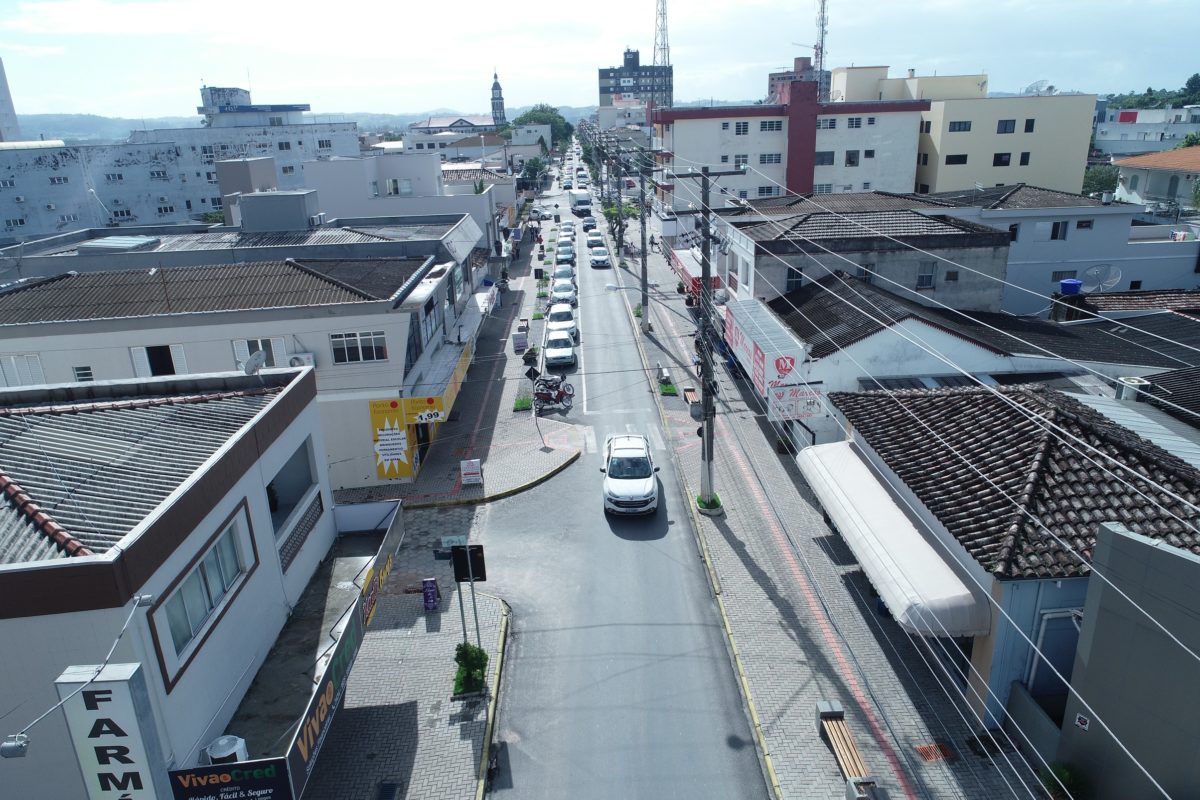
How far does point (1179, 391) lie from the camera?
70.6ft

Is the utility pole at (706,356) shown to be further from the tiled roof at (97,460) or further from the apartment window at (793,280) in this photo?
the tiled roof at (97,460)

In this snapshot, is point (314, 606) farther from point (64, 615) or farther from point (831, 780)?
point (831, 780)

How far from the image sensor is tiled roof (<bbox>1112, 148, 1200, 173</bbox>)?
5678 cm

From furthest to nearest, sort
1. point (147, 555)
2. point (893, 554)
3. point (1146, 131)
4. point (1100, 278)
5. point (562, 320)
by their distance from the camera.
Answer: point (1146, 131)
point (562, 320)
point (1100, 278)
point (893, 554)
point (147, 555)

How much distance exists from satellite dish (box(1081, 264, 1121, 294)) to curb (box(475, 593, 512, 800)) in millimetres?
31060

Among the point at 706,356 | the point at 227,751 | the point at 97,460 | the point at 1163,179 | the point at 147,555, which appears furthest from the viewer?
the point at 1163,179

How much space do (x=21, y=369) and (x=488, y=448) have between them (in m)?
14.7

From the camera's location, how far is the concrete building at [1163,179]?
56.8m

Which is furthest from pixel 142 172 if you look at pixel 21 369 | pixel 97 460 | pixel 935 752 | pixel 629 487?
pixel 935 752

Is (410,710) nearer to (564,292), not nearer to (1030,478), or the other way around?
(1030,478)

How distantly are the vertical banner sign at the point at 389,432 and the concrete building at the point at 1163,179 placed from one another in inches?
2247

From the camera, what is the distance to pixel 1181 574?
10180 millimetres

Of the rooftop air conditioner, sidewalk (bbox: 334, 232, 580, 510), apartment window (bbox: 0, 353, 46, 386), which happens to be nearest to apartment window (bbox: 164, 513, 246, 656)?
the rooftop air conditioner

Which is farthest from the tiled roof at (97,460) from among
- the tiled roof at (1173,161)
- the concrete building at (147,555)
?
the tiled roof at (1173,161)
